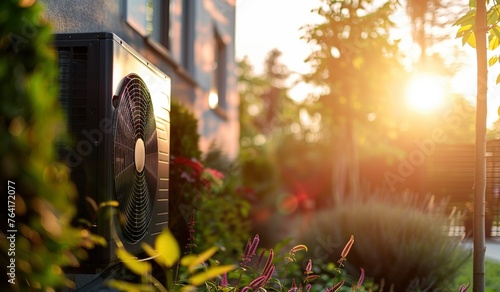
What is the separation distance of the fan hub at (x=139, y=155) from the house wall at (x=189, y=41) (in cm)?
81

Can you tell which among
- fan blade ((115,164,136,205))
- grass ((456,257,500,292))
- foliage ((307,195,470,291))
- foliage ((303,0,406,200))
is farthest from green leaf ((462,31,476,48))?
foliage ((303,0,406,200))

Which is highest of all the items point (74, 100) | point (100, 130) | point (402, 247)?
point (74, 100)

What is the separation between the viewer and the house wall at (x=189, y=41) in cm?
400

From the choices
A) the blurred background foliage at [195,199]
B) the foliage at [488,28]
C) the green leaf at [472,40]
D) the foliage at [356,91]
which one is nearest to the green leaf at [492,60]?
the foliage at [488,28]

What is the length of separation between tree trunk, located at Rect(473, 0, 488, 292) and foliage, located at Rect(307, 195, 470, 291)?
1243mm

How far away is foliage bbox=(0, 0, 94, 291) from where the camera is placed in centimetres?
152

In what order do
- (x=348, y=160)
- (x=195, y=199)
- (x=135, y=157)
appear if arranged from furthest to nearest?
(x=348, y=160) < (x=195, y=199) < (x=135, y=157)

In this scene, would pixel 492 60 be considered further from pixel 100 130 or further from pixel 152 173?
pixel 100 130

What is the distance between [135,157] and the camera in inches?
119

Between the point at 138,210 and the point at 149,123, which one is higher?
the point at 149,123

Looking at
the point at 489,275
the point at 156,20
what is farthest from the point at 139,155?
the point at 489,275

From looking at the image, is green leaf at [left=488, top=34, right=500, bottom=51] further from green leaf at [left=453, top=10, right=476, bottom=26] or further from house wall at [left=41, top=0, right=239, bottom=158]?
house wall at [left=41, top=0, right=239, bottom=158]

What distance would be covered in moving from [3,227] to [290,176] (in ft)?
62.1

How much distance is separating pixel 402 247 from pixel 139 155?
2.77 meters
